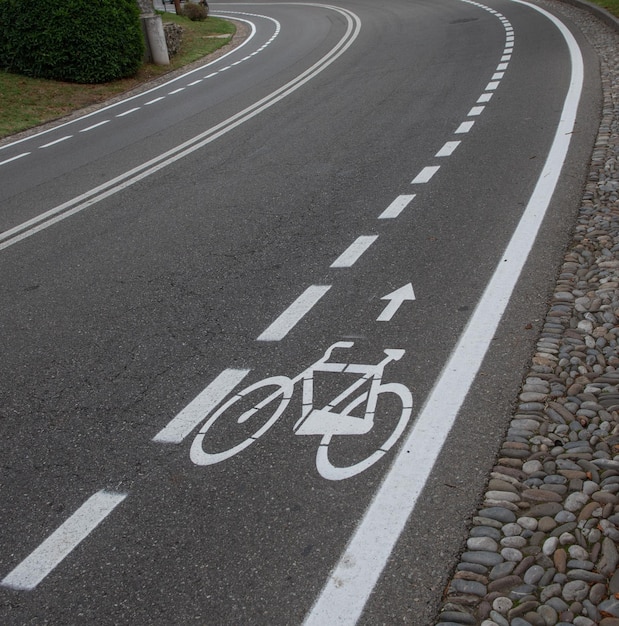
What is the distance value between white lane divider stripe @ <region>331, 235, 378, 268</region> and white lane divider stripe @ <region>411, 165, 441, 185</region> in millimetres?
1725

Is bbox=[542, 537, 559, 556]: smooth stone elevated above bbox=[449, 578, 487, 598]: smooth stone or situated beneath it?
situated beneath

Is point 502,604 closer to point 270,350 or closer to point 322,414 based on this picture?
point 322,414

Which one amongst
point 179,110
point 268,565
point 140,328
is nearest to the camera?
point 268,565

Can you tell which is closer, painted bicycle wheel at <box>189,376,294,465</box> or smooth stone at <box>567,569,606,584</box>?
smooth stone at <box>567,569,606,584</box>

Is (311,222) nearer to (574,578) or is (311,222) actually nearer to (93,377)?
(93,377)

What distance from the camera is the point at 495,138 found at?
986cm

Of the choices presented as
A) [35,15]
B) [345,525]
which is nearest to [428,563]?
[345,525]

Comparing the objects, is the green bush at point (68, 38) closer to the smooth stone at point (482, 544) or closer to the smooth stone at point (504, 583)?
the smooth stone at point (482, 544)

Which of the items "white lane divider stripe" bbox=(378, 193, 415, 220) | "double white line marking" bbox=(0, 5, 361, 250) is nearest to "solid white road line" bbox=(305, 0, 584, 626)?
"white lane divider stripe" bbox=(378, 193, 415, 220)

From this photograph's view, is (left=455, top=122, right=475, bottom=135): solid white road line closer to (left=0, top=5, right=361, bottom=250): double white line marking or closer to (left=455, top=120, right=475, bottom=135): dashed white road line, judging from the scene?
(left=455, top=120, right=475, bottom=135): dashed white road line

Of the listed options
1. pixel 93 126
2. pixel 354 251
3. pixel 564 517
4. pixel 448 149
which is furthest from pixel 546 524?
pixel 93 126

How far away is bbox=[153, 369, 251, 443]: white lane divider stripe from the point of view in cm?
436

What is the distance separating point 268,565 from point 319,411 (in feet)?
3.89

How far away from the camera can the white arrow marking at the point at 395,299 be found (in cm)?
548
